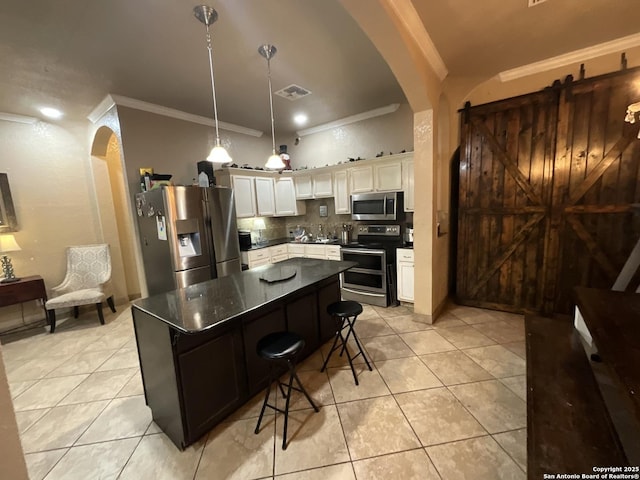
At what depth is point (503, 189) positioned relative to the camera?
10.7 ft

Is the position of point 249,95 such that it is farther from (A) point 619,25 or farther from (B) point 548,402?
(B) point 548,402

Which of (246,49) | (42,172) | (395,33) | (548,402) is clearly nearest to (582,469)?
(548,402)

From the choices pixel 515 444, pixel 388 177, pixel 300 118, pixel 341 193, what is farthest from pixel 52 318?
pixel 515 444

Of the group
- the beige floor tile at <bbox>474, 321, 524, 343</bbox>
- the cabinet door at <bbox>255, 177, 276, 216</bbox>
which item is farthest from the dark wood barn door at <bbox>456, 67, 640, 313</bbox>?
the cabinet door at <bbox>255, 177, 276, 216</bbox>

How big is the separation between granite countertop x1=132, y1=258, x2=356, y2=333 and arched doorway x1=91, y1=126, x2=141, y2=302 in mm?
2839

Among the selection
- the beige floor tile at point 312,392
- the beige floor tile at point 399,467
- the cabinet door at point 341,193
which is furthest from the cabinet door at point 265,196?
the beige floor tile at point 399,467

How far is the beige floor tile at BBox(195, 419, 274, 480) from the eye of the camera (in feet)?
5.04

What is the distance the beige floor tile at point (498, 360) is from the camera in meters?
2.29

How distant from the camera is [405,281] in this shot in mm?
3670

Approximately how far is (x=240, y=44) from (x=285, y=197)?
272cm

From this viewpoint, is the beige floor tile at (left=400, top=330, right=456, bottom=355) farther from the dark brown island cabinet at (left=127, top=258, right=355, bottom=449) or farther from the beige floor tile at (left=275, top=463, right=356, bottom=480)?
the beige floor tile at (left=275, top=463, right=356, bottom=480)

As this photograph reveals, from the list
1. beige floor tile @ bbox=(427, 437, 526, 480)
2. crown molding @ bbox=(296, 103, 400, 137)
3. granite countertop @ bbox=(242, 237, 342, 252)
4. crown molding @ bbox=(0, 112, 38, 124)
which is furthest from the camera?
granite countertop @ bbox=(242, 237, 342, 252)

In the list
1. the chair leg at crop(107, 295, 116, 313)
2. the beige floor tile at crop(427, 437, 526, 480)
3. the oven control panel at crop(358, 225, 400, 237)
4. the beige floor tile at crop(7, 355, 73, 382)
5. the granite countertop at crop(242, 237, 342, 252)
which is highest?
the oven control panel at crop(358, 225, 400, 237)

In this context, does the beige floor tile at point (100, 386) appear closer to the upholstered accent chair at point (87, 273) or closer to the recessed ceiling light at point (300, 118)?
the upholstered accent chair at point (87, 273)
